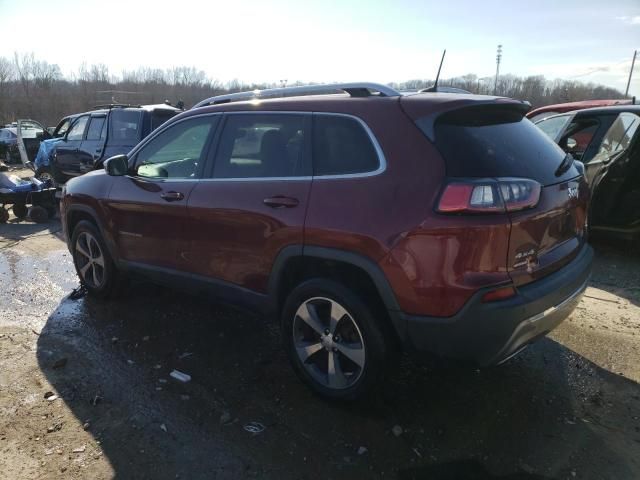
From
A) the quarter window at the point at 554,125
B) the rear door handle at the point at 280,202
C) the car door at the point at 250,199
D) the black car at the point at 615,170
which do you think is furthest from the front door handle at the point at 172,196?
the quarter window at the point at 554,125

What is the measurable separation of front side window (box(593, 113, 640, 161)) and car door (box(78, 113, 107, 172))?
8.36 metres

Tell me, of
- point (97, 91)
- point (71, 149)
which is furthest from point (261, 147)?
point (97, 91)

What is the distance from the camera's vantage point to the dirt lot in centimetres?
253

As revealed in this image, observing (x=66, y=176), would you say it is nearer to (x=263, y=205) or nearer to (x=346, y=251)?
(x=263, y=205)

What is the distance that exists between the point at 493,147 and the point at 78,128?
10.0 m

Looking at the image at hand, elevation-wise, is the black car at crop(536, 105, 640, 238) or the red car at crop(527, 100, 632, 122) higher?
the red car at crop(527, 100, 632, 122)

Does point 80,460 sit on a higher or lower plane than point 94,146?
lower

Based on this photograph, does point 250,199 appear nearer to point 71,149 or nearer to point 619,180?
point 619,180

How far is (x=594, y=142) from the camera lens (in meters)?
A: 6.20

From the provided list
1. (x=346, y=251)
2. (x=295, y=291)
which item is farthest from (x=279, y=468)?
(x=346, y=251)

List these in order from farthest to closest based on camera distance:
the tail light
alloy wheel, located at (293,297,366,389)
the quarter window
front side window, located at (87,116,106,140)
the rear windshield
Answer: front side window, located at (87,116,106,140) < the quarter window < alloy wheel, located at (293,297,366,389) < the rear windshield < the tail light

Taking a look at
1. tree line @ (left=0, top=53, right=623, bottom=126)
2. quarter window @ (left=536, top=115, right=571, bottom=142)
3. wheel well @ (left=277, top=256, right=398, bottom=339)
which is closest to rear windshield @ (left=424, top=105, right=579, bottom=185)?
wheel well @ (left=277, top=256, right=398, bottom=339)

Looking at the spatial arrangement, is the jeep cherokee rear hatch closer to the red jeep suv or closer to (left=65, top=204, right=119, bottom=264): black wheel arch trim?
the red jeep suv

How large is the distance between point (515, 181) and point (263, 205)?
1495 mm
